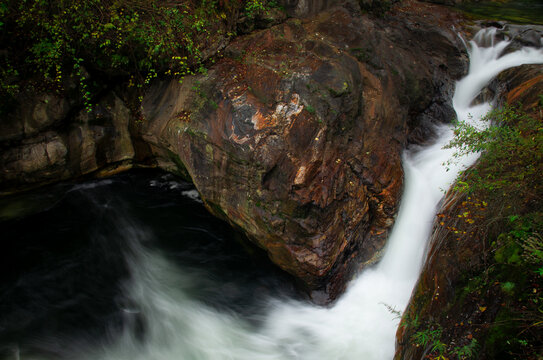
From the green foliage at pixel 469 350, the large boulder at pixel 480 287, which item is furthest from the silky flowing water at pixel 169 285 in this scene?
the green foliage at pixel 469 350

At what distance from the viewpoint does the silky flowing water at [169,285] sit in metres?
4.68

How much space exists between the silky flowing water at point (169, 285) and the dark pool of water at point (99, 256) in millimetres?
19

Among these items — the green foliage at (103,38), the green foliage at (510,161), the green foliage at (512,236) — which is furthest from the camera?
the green foliage at (103,38)

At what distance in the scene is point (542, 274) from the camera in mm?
2393

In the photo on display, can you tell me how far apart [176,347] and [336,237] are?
3.01 m

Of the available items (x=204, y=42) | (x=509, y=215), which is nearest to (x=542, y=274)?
(x=509, y=215)

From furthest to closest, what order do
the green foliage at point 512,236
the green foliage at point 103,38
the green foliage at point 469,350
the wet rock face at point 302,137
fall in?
1. the green foliage at point 103,38
2. the wet rock face at point 302,137
3. the green foliage at point 469,350
4. the green foliage at point 512,236

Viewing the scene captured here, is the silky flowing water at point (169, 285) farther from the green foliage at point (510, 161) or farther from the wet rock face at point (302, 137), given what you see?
the green foliage at point (510, 161)

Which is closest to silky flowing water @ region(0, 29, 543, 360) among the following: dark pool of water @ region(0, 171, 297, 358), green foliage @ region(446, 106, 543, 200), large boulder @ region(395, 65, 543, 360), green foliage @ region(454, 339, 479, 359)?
dark pool of water @ region(0, 171, 297, 358)

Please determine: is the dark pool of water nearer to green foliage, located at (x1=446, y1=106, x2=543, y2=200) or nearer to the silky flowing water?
the silky flowing water

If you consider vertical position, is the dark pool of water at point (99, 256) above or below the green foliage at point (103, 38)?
below

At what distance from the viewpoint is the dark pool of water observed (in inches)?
190

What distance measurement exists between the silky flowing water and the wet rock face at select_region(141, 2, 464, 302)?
0.52 meters

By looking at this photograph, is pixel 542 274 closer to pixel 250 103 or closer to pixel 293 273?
pixel 293 273
